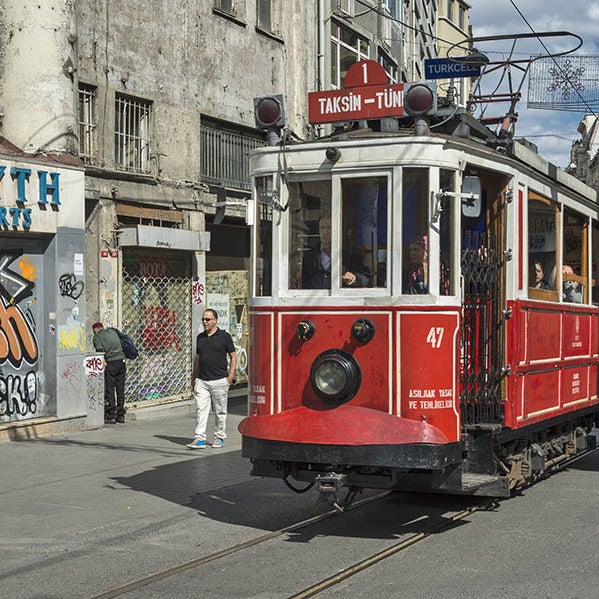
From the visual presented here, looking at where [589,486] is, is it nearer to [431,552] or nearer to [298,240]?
[431,552]

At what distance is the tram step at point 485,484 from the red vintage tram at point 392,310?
0.5 inches

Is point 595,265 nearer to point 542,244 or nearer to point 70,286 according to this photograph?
point 542,244

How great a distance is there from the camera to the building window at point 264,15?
20672 millimetres

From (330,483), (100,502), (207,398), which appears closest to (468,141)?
(330,483)

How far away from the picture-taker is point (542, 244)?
1008 cm

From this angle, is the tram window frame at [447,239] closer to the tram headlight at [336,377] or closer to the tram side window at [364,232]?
the tram side window at [364,232]

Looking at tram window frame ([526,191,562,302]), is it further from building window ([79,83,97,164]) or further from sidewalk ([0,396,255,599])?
building window ([79,83,97,164])

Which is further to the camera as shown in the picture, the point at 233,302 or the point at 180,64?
the point at 233,302

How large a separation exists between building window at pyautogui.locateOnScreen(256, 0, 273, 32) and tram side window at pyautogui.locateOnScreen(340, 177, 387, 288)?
516 inches

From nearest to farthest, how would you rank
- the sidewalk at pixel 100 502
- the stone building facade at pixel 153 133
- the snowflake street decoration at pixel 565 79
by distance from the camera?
the sidewalk at pixel 100 502
the stone building facade at pixel 153 133
the snowflake street decoration at pixel 565 79

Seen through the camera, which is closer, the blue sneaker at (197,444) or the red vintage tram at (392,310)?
the red vintage tram at (392,310)

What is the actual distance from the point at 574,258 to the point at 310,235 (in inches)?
A: 157

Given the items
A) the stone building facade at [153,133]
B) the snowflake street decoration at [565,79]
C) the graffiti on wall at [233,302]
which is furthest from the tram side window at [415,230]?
the graffiti on wall at [233,302]

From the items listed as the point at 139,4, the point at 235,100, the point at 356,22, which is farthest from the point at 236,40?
the point at 356,22
